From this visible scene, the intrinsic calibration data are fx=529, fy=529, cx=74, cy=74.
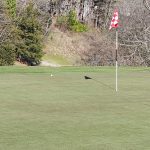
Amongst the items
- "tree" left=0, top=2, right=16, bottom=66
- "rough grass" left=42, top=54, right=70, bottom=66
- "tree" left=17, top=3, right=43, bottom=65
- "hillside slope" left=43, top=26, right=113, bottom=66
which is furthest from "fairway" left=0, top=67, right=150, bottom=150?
"hillside slope" left=43, top=26, right=113, bottom=66

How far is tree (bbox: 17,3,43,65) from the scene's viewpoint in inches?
1499

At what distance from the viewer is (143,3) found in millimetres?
47750

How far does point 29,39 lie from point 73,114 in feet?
94.1

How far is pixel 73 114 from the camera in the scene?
10.2m

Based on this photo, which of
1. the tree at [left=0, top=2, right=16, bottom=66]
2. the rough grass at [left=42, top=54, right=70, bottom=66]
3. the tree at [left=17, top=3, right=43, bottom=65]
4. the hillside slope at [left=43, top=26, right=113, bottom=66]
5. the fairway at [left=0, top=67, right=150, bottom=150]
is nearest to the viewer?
the fairway at [left=0, top=67, right=150, bottom=150]

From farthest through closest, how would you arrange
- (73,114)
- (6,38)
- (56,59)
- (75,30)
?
(75,30) < (56,59) < (6,38) < (73,114)

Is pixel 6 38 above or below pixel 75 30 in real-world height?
below

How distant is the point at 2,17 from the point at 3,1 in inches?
79.6

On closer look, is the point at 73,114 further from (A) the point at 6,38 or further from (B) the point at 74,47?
(B) the point at 74,47

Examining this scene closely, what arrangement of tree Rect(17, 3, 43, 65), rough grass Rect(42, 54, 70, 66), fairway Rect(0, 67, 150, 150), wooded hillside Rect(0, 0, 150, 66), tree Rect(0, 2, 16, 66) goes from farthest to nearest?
rough grass Rect(42, 54, 70, 66) → wooded hillside Rect(0, 0, 150, 66) → tree Rect(17, 3, 43, 65) → tree Rect(0, 2, 16, 66) → fairway Rect(0, 67, 150, 150)

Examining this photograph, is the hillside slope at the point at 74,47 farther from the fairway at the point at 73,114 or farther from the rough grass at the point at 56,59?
the fairway at the point at 73,114

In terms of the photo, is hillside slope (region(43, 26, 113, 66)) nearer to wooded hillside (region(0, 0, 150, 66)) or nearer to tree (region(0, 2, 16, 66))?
wooded hillside (region(0, 0, 150, 66))

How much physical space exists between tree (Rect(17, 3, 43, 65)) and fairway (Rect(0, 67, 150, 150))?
20170 millimetres

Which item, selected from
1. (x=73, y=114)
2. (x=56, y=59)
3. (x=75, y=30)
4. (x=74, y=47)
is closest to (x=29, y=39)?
(x=56, y=59)
